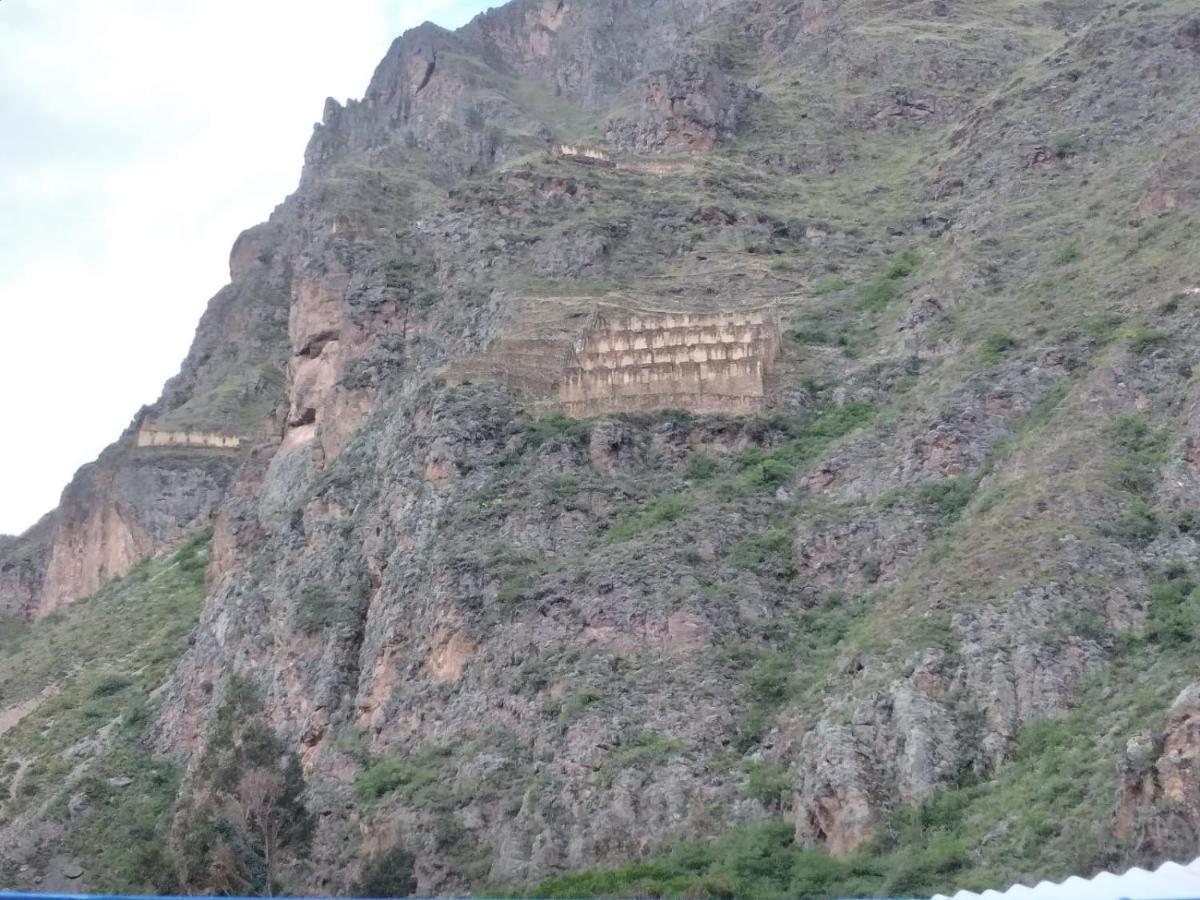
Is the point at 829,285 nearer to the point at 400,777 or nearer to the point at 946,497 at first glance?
the point at 946,497

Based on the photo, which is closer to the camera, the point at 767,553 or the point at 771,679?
the point at 771,679

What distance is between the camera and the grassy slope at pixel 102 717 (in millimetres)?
43625

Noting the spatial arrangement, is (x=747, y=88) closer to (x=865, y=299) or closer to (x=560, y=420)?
(x=865, y=299)

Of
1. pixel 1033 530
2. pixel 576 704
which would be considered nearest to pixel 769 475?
pixel 1033 530

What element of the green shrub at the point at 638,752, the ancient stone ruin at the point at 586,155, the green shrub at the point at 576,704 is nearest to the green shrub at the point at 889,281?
the ancient stone ruin at the point at 586,155

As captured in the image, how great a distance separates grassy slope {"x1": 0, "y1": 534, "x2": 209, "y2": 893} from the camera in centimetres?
4362

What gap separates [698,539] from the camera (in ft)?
134

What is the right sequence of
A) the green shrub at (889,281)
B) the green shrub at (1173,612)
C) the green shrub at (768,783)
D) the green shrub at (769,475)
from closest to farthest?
the green shrub at (1173,612) → the green shrub at (768,783) → the green shrub at (769,475) → the green shrub at (889,281)

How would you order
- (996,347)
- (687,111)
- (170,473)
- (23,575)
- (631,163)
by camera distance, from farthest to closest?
(23,575), (170,473), (687,111), (631,163), (996,347)

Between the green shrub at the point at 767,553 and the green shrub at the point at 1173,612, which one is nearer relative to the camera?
the green shrub at the point at 1173,612

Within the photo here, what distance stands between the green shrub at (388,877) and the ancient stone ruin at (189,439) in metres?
46.4

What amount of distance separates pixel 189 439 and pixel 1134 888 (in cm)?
6523

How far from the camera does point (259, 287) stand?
90.9 metres

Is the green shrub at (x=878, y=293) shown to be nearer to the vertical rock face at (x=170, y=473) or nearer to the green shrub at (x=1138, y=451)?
the green shrub at (x=1138, y=451)
